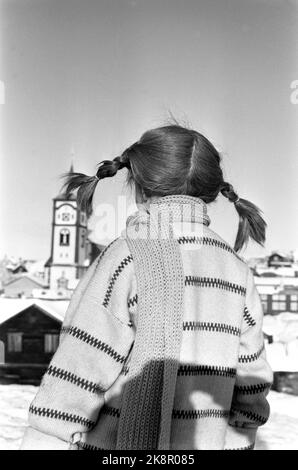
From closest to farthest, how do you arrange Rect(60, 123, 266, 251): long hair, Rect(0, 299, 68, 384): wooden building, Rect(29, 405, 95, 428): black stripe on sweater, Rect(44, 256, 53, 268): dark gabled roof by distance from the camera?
Rect(29, 405, 95, 428): black stripe on sweater < Rect(60, 123, 266, 251): long hair < Rect(0, 299, 68, 384): wooden building < Rect(44, 256, 53, 268): dark gabled roof

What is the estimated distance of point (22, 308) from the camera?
2742mm

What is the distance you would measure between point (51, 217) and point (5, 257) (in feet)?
1.05

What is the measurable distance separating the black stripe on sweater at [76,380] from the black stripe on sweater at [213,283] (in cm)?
18

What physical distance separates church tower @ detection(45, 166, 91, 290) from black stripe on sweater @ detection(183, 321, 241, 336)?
214 cm

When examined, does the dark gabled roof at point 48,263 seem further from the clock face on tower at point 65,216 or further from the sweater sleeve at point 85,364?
the sweater sleeve at point 85,364

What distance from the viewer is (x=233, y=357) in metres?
0.74

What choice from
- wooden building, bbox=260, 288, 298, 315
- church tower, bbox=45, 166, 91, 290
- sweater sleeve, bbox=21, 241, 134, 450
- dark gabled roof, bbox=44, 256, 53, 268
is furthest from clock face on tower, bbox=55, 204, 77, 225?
sweater sleeve, bbox=21, 241, 134, 450

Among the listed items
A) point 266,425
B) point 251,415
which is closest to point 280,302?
point 266,425

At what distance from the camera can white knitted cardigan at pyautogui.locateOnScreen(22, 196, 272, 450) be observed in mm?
660

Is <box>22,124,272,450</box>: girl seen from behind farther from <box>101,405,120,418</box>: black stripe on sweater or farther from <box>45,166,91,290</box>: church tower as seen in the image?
<box>45,166,91,290</box>: church tower

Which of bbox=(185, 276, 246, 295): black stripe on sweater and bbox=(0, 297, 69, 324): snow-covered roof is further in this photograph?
bbox=(0, 297, 69, 324): snow-covered roof
